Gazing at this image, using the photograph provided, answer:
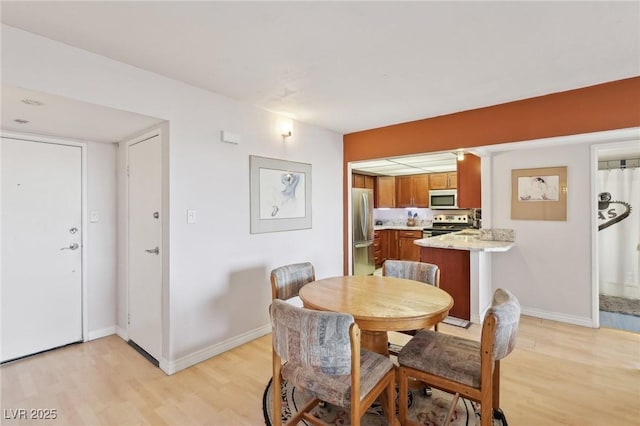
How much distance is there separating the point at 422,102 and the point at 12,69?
2985 mm

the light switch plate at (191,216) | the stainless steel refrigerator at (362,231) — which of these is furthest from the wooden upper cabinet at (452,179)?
the light switch plate at (191,216)

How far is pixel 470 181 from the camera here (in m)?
4.22

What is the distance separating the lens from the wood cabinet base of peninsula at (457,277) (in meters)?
3.47

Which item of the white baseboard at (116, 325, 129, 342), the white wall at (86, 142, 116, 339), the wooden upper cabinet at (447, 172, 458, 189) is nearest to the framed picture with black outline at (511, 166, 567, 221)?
the wooden upper cabinet at (447, 172, 458, 189)

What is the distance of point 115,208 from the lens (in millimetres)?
3240

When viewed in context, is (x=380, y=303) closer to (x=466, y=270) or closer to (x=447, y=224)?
(x=466, y=270)

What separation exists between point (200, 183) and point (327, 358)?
188 centimetres

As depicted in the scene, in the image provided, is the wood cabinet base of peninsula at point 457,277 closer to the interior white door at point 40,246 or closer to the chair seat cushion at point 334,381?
the chair seat cushion at point 334,381

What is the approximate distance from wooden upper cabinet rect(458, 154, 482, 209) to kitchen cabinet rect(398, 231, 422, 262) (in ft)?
7.29

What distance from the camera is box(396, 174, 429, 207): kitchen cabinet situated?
6.61 meters

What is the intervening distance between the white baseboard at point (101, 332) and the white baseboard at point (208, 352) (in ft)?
3.53

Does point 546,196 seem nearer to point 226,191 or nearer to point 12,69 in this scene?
point 226,191

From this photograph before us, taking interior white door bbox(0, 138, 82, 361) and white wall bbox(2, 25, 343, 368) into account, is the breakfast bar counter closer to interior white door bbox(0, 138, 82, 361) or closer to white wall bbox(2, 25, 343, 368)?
white wall bbox(2, 25, 343, 368)

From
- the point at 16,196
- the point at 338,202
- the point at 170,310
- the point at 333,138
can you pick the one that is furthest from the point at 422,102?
the point at 16,196
